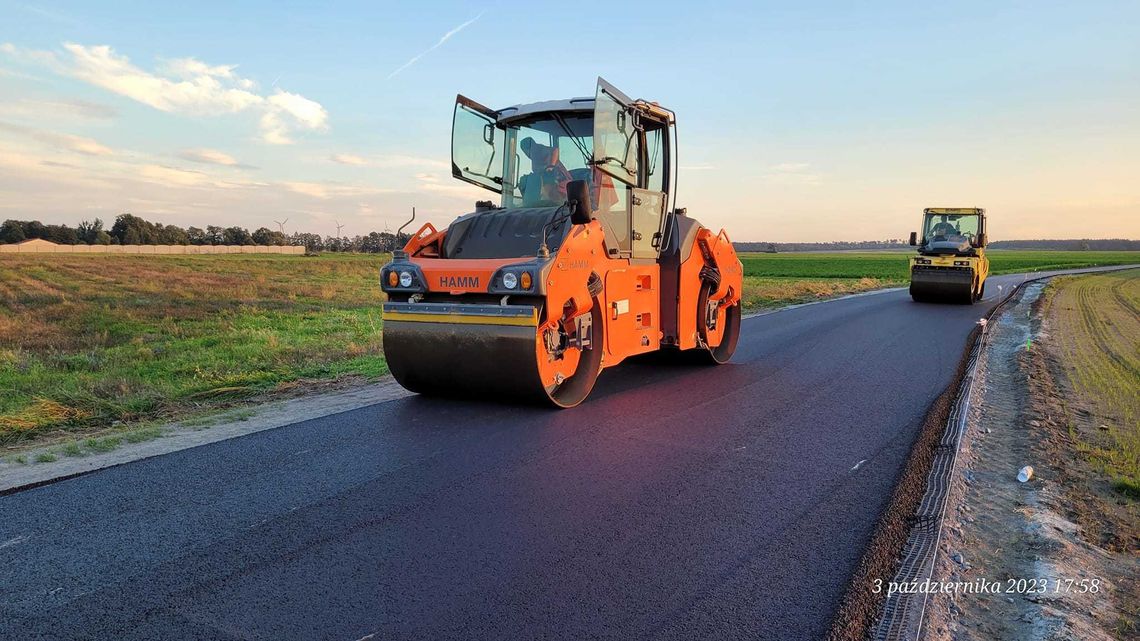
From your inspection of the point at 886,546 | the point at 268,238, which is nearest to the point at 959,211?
the point at 886,546

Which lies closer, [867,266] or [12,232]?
[867,266]

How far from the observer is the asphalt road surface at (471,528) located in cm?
284

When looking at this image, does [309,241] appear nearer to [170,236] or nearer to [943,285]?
[170,236]

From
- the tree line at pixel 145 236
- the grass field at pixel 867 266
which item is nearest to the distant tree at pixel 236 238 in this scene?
the tree line at pixel 145 236

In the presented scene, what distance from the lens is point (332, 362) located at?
369 inches

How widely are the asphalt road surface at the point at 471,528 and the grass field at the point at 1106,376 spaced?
1.31 meters

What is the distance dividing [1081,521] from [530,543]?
3047mm

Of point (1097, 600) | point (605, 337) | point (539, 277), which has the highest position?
point (539, 277)

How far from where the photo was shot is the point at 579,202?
6.39m

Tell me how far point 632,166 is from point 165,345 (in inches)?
358

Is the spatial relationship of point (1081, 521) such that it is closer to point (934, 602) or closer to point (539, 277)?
point (934, 602)

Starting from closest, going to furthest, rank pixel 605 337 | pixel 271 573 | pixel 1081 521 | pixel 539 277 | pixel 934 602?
1. pixel 934 602
2. pixel 271 573
3. pixel 1081 521
4. pixel 539 277
5. pixel 605 337

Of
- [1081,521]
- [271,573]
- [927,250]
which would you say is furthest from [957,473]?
[927,250]

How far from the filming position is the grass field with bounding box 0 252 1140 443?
263 inches
